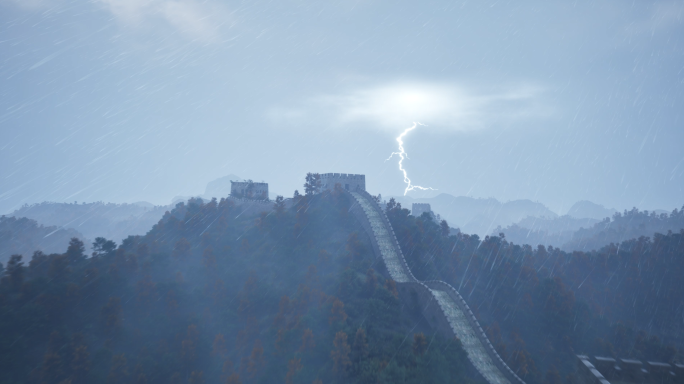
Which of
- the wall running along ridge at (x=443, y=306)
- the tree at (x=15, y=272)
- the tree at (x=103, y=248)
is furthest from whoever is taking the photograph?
the tree at (x=103, y=248)

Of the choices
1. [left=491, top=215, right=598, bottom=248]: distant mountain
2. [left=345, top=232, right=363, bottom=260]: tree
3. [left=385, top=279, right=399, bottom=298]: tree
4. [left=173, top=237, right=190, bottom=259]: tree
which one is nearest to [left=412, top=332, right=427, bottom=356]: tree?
[left=385, top=279, right=399, bottom=298]: tree

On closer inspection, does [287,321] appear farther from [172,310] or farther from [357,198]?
[357,198]

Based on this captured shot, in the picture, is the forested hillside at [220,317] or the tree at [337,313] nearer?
the forested hillside at [220,317]

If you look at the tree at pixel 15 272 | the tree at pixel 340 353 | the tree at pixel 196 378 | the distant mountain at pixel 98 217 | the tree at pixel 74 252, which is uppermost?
the distant mountain at pixel 98 217

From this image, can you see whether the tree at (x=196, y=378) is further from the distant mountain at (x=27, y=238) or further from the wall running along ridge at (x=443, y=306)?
the distant mountain at (x=27, y=238)

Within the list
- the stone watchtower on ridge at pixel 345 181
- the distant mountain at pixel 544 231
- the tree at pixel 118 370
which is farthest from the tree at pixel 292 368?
the distant mountain at pixel 544 231

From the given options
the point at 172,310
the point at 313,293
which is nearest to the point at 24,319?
the point at 172,310

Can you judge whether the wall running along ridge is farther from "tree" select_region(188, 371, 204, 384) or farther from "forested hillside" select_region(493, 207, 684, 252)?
"forested hillside" select_region(493, 207, 684, 252)

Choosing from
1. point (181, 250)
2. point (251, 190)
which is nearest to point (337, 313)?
point (181, 250)
